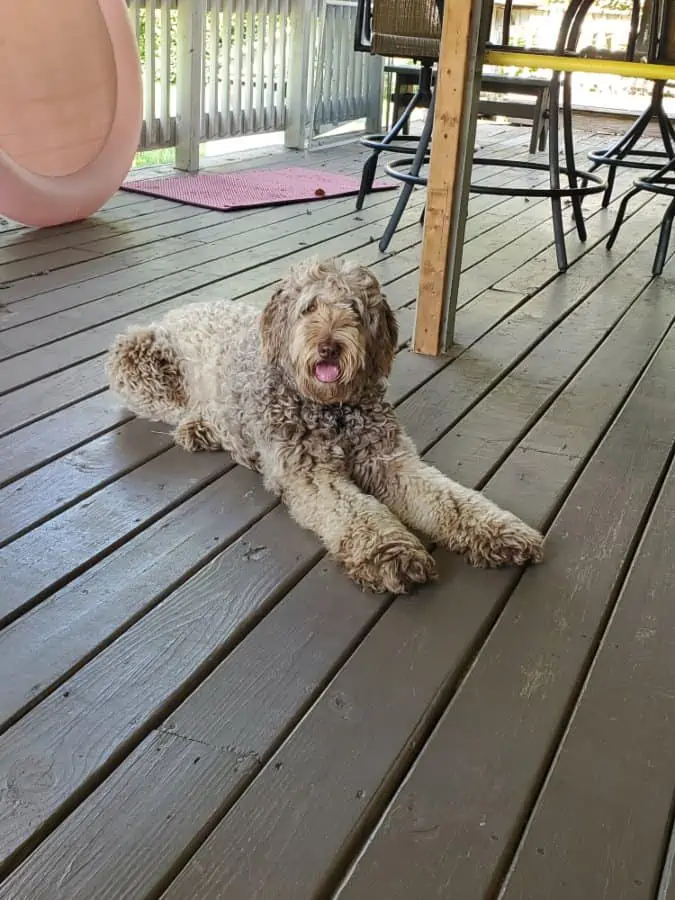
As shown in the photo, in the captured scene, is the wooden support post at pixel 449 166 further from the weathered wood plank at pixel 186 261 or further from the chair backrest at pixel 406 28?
the weathered wood plank at pixel 186 261

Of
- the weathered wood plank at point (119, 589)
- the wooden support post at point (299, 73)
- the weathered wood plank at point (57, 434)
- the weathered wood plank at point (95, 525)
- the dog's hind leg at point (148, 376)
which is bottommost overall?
the weathered wood plank at point (119, 589)

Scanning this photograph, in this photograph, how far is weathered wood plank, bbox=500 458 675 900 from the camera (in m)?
1.52

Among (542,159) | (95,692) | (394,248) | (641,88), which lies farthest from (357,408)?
(641,88)

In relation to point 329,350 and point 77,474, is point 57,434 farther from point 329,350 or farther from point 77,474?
point 329,350

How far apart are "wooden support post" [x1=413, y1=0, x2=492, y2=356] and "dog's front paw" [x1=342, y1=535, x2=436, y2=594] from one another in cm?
161

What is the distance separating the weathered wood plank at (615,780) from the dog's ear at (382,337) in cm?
80

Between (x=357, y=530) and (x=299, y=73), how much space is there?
6.39 m

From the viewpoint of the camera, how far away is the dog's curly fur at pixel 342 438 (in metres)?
2.34

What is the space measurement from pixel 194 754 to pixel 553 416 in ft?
6.15

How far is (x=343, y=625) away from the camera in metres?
2.11

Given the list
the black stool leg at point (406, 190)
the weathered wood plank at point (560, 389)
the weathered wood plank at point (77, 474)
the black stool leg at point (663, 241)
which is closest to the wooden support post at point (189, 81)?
the black stool leg at point (406, 190)

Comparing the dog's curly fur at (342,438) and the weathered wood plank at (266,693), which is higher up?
the dog's curly fur at (342,438)

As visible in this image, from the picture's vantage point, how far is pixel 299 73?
7.93m

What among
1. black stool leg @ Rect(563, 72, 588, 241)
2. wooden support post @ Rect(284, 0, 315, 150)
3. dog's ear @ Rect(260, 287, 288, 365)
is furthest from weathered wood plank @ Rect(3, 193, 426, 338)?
wooden support post @ Rect(284, 0, 315, 150)
